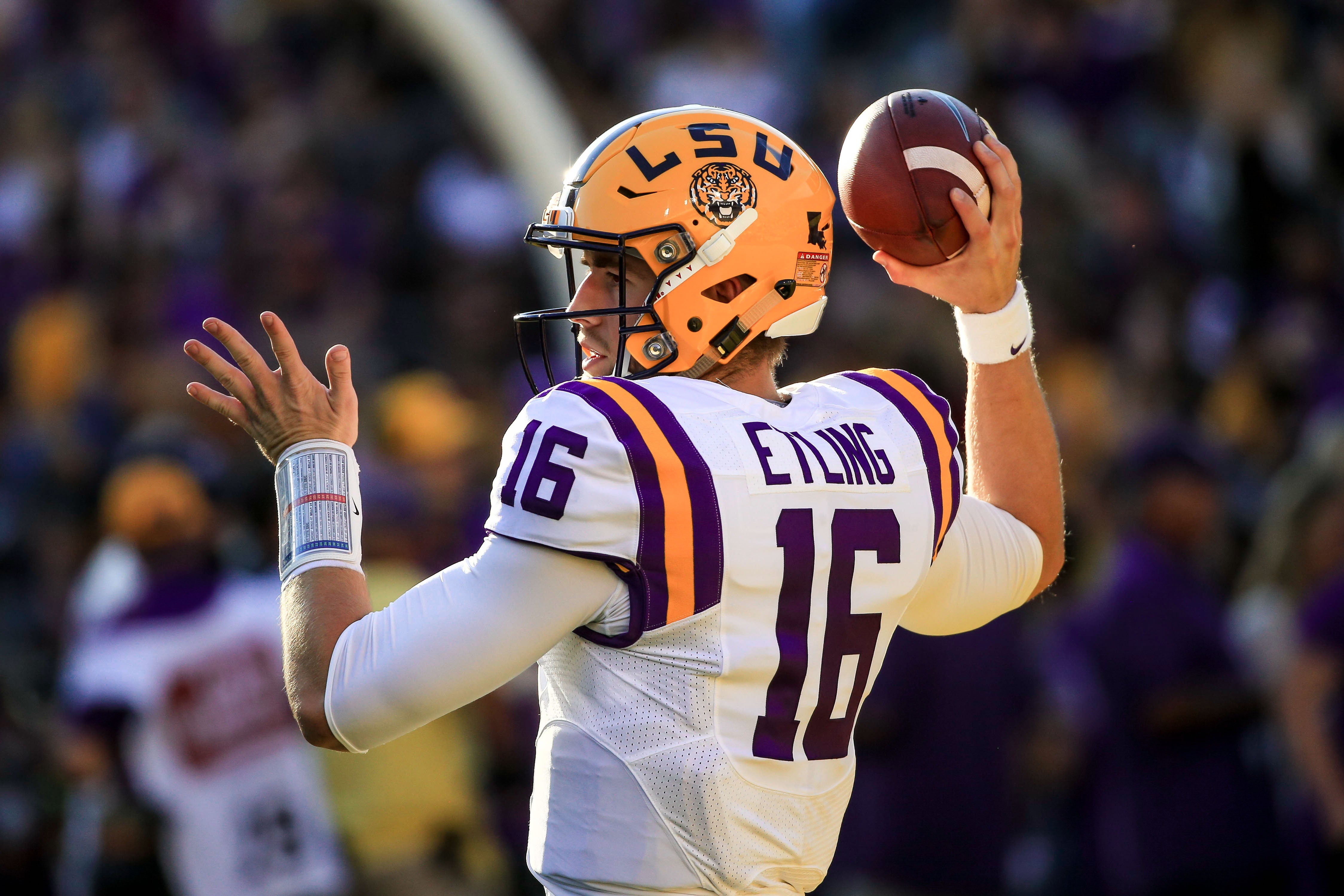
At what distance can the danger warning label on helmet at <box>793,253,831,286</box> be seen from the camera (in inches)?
111

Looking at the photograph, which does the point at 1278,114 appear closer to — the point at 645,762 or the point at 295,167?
the point at 295,167

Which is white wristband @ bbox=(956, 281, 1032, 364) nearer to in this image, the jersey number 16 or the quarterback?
the quarterback

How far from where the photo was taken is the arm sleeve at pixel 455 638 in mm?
2379

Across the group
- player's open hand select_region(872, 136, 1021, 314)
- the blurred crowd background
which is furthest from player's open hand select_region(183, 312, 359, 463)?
the blurred crowd background

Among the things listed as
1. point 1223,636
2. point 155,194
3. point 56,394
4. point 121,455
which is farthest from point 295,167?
point 1223,636

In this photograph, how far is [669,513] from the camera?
2.42 metres

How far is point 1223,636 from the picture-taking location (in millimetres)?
6043

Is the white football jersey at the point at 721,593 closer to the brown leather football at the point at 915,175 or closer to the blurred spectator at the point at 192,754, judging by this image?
the brown leather football at the point at 915,175

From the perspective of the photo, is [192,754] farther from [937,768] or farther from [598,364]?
[598,364]

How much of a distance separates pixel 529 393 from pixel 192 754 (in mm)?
3475

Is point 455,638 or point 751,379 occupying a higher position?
point 751,379

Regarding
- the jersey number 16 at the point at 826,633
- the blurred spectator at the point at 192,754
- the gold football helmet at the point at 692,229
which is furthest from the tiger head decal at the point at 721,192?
the blurred spectator at the point at 192,754

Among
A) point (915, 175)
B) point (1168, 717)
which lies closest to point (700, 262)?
point (915, 175)

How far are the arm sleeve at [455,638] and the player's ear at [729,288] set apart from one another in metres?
0.52
